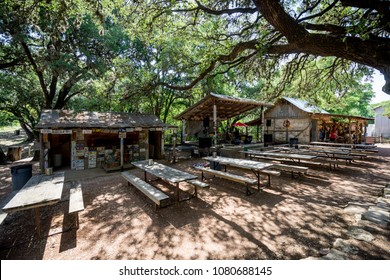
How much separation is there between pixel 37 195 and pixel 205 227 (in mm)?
3214

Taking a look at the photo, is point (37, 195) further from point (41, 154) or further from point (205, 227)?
point (41, 154)

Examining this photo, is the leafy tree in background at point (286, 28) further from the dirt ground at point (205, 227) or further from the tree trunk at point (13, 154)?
the tree trunk at point (13, 154)

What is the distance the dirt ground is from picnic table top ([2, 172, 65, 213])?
0.73 metres

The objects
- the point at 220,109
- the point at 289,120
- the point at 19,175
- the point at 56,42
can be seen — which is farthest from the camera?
the point at 289,120

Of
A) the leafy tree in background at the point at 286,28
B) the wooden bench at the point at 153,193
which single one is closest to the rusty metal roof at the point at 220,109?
the leafy tree in background at the point at 286,28

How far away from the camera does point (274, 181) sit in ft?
20.9

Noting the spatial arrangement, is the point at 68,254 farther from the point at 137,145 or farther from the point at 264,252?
the point at 137,145

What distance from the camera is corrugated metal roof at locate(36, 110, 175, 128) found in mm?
8133

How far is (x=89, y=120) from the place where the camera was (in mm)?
9148

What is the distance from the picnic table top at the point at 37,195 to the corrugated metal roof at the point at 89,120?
4265 millimetres

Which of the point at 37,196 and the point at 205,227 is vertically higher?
the point at 37,196

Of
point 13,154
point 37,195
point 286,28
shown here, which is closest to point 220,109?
point 286,28

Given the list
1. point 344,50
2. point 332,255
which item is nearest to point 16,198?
point 332,255

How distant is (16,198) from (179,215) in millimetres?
3013
